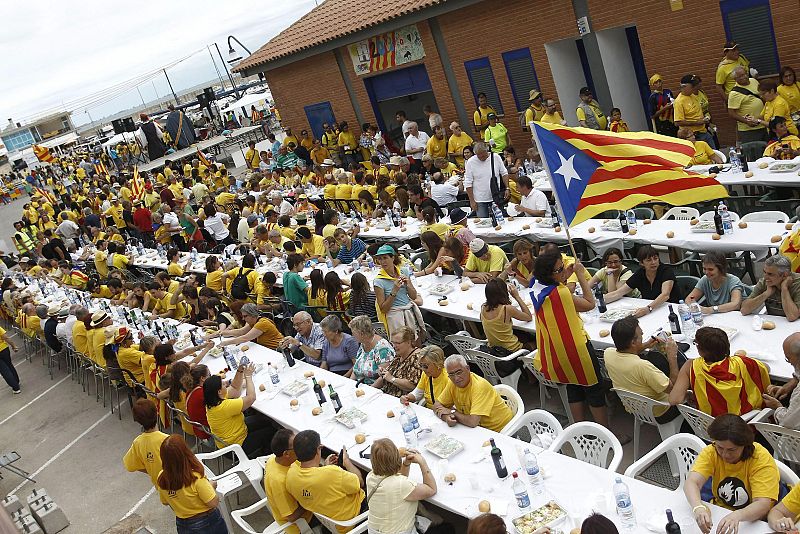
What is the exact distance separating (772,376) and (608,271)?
8.30 ft

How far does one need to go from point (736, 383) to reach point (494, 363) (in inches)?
108

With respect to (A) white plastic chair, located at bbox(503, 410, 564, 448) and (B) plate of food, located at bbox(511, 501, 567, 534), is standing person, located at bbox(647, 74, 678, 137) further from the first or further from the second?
(B) plate of food, located at bbox(511, 501, 567, 534)

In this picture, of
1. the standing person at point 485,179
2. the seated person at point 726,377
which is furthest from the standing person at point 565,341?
the standing person at point 485,179

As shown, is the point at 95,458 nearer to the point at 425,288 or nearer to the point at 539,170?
the point at 425,288

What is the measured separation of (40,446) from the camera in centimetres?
1208

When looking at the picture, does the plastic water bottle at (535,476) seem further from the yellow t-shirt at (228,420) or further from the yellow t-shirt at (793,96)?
the yellow t-shirt at (793,96)

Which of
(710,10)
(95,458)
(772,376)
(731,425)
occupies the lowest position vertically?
(95,458)

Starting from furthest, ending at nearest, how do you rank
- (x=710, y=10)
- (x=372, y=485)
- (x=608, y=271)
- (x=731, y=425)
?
(x=710, y=10) < (x=608, y=271) < (x=372, y=485) < (x=731, y=425)

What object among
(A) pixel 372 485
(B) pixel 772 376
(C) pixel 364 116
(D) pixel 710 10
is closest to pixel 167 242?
(C) pixel 364 116

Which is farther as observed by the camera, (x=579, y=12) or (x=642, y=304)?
(x=579, y=12)

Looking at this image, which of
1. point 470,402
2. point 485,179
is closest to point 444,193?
point 485,179

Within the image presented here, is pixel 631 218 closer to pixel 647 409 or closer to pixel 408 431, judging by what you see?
pixel 647 409

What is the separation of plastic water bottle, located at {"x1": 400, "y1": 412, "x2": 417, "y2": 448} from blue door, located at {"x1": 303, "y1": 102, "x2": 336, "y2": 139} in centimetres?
1821

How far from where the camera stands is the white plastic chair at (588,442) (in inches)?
229
